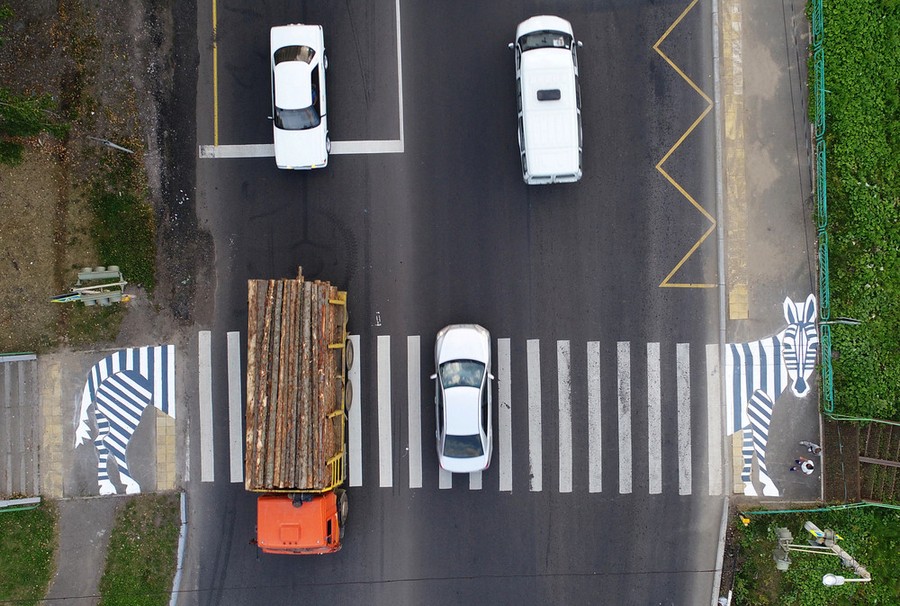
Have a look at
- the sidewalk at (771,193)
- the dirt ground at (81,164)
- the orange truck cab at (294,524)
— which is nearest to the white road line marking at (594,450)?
the sidewalk at (771,193)

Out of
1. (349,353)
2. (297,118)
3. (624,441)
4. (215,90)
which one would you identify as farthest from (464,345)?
(215,90)

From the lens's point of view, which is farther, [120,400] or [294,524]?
[120,400]

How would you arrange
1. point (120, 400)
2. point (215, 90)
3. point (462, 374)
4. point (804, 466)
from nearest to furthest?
point (462, 374)
point (804, 466)
point (120, 400)
point (215, 90)

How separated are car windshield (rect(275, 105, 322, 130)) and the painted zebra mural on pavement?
296 inches

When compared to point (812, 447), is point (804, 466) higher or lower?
lower

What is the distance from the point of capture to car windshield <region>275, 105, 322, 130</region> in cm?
1532

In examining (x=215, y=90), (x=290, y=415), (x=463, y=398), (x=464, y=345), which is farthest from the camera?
(x=215, y=90)

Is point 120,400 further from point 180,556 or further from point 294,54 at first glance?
point 294,54

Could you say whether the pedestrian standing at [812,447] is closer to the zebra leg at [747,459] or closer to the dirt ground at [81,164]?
the zebra leg at [747,459]

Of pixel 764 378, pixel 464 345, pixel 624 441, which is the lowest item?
pixel 624 441

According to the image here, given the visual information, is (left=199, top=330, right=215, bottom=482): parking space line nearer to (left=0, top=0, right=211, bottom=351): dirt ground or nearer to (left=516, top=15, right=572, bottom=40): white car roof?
(left=0, top=0, right=211, bottom=351): dirt ground

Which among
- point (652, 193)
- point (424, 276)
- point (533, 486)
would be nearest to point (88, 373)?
point (424, 276)

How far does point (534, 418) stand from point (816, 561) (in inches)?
354

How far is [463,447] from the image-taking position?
1520 centimetres
